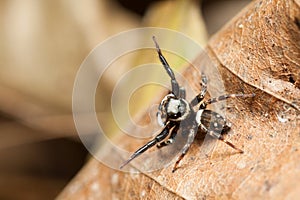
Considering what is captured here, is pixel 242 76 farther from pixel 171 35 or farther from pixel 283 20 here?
pixel 171 35

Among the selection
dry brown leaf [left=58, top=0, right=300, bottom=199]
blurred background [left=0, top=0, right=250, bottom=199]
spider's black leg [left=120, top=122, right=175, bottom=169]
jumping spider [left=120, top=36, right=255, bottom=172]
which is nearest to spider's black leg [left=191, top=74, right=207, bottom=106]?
jumping spider [left=120, top=36, right=255, bottom=172]

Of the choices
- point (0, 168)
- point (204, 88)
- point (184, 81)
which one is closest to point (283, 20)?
point (204, 88)

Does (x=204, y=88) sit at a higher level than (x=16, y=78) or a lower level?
higher

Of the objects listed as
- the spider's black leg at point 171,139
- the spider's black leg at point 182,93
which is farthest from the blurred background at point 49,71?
the spider's black leg at point 171,139

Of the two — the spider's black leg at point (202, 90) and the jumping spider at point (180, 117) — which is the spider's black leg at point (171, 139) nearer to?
the jumping spider at point (180, 117)

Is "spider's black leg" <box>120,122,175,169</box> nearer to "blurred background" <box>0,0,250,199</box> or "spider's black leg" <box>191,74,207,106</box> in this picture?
"spider's black leg" <box>191,74,207,106</box>

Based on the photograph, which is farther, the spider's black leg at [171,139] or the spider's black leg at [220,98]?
the spider's black leg at [171,139]
